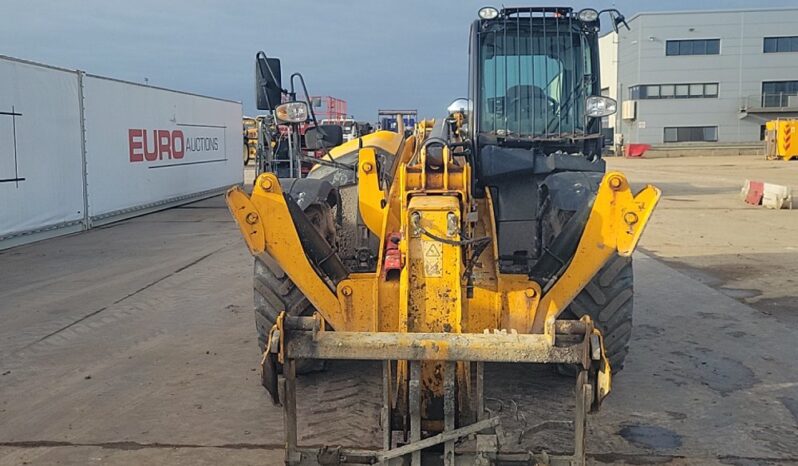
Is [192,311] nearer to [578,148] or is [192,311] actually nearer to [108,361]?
[108,361]

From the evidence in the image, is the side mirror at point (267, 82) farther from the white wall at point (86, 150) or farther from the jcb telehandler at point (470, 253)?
the white wall at point (86, 150)

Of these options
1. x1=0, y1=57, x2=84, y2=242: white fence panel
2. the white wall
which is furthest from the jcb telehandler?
the white wall

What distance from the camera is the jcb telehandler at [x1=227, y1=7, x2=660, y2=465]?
3352mm

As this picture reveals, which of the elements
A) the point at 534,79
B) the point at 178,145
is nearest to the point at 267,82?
the point at 534,79

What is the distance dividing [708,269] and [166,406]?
7.56 meters

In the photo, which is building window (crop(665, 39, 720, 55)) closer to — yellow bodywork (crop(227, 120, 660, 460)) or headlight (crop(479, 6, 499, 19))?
headlight (crop(479, 6, 499, 19))

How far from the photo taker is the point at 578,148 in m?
6.79

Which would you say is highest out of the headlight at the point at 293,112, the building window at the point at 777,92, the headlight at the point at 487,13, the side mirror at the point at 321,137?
the building window at the point at 777,92

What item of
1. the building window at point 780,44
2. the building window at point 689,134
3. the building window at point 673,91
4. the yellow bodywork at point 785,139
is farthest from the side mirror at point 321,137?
the building window at point 780,44

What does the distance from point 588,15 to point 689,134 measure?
1960 inches

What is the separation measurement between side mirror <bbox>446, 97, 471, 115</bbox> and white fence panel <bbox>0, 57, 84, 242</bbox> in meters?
8.15

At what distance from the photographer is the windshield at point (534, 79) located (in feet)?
22.5

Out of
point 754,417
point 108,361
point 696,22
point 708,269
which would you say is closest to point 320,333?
point 754,417

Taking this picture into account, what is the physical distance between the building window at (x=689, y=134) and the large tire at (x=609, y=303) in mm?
50950
